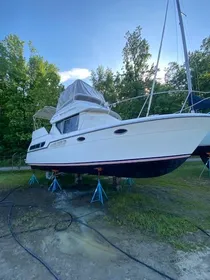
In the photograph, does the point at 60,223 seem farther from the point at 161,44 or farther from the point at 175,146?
the point at 161,44

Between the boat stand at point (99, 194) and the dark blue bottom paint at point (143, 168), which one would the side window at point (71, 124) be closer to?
the dark blue bottom paint at point (143, 168)

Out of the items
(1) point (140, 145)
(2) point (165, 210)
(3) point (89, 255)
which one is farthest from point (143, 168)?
(3) point (89, 255)

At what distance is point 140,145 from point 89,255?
84.9 inches

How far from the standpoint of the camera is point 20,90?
1368cm

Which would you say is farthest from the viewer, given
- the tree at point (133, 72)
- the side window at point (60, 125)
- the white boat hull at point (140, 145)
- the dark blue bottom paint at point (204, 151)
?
the tree at point (133, 72)

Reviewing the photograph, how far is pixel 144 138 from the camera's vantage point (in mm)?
3512

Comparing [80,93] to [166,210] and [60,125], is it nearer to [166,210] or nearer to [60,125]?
[60,125]

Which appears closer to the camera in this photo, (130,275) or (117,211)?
Result: (130,275)

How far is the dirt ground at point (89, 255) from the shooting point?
80.7 inches

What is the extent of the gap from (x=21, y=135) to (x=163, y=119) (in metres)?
12.0

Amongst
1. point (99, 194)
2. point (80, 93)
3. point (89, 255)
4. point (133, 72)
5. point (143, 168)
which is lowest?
point (89, 255)

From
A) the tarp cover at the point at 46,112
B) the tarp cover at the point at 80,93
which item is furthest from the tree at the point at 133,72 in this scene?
the tarp cover at the point at 80,93

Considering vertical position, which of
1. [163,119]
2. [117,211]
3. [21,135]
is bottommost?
[117,211]

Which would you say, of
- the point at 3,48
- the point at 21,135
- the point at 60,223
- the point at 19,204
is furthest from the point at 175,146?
the point at 3,48
